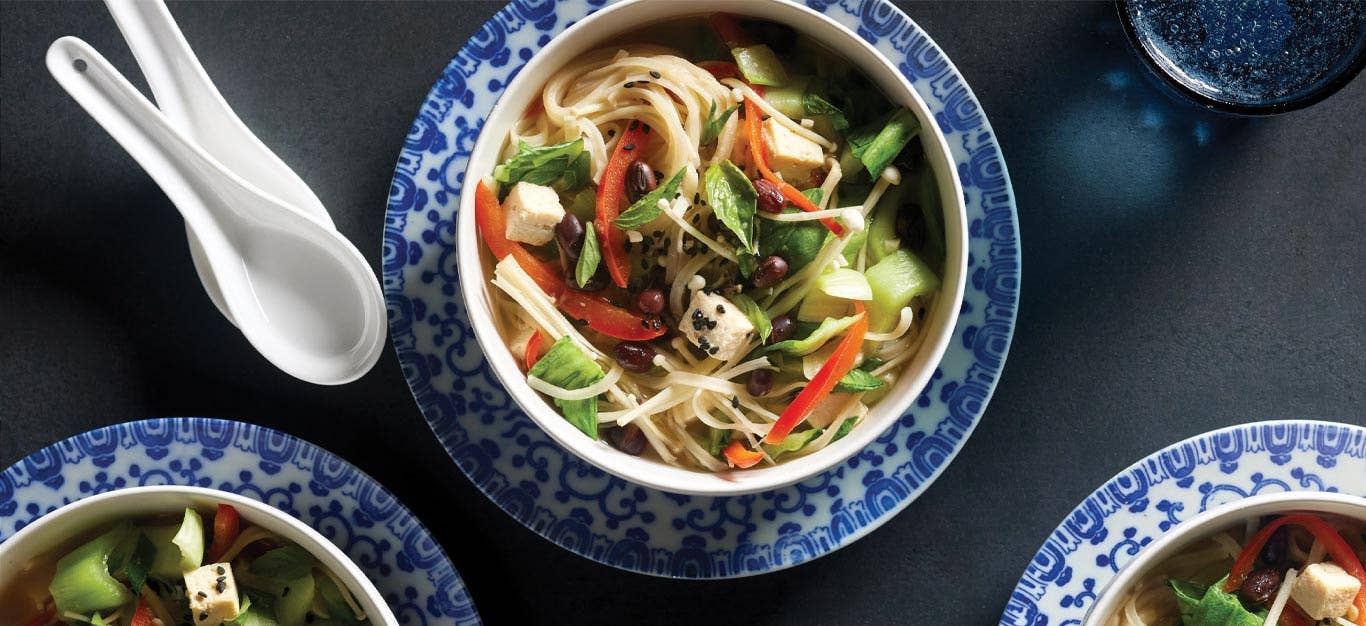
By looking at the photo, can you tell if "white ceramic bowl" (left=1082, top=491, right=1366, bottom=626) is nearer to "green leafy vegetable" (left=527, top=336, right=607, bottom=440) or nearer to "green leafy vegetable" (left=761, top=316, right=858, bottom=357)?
"green leafy vegetable" (left=761, top=316, right=858, bottom=357)

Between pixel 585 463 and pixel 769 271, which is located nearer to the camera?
pixel 769 271

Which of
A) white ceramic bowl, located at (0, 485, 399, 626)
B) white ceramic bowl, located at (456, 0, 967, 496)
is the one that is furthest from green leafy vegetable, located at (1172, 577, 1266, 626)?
white ceramic bowl, located at (0, 485, 399, 626)

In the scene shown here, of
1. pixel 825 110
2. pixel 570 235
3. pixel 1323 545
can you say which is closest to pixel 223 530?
pixel 570 235

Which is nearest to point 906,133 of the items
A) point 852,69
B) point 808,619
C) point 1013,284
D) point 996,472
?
point 852,69

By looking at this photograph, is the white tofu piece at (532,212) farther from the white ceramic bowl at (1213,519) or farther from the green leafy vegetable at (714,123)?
the white ceramic bowl at (1213,519)

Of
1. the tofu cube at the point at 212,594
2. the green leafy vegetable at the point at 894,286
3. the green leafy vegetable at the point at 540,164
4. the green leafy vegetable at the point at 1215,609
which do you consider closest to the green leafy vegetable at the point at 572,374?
the green leafy vegetable at the point at 540,164

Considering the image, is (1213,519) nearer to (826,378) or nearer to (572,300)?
(826,378)

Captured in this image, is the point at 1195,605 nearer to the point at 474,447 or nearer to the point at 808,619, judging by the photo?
the point at 808,619
